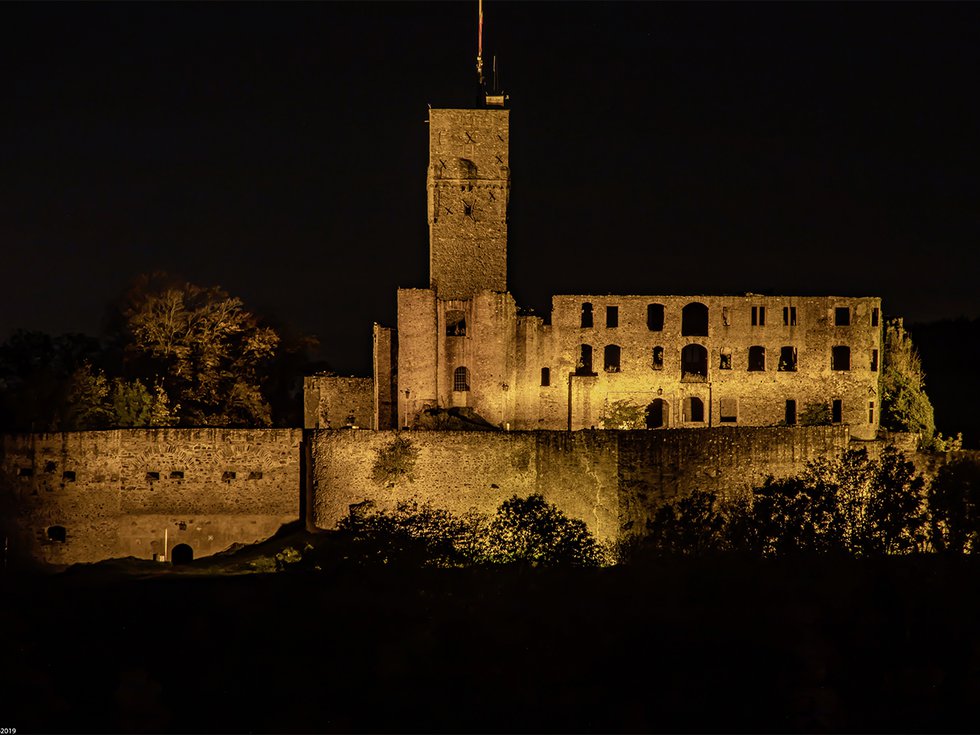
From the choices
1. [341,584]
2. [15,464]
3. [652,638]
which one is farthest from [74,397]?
[652,638]

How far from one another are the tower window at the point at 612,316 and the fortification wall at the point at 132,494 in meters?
14.1

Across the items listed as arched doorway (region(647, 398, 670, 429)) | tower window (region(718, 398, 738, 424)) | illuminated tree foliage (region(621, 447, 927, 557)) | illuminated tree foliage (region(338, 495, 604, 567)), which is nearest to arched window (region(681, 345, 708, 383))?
tower window (region(718, 398, 738, 424))

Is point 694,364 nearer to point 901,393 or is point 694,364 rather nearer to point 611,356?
point 611,356

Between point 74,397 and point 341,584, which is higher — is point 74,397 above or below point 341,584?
above

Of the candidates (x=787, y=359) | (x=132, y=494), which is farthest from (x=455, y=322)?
(x=132, y=494)

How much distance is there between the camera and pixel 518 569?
45625 millimetres

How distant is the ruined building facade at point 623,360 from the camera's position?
185 ft

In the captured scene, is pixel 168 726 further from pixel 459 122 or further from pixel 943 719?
pixel 459 122

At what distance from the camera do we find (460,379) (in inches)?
2248

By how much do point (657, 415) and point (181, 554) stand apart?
18.0 meters

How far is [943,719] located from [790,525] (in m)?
8.63

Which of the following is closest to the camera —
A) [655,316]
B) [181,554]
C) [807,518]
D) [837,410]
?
[807,518]

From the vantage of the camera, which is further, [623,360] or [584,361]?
[584,361]

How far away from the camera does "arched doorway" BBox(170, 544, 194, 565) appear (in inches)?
1894
